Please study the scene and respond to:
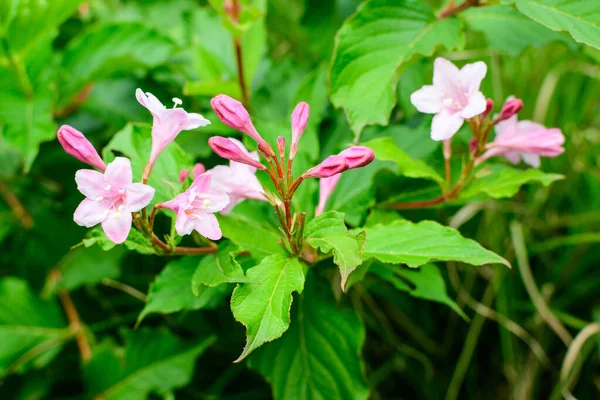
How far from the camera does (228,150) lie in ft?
2.35

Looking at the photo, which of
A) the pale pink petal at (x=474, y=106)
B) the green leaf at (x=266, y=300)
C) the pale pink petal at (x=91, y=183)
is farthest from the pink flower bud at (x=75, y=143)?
the pale pink petal at (x=474, y=106)

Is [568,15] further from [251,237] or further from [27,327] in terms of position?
[27,327]

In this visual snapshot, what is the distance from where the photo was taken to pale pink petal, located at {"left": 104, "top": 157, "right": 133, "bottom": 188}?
686 mm

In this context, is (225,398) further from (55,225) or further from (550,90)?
(550,90)

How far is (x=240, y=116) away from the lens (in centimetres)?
73

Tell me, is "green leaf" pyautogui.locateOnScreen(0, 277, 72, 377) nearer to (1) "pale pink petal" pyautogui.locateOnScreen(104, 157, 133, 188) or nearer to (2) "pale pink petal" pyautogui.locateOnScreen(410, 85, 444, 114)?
(1) "pale pink petal" pyautogui.locateOnScreen(104, 157, 133, 188)

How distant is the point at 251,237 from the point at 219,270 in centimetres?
9

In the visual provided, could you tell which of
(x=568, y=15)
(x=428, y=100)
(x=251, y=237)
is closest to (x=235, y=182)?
(x=251, y=237)

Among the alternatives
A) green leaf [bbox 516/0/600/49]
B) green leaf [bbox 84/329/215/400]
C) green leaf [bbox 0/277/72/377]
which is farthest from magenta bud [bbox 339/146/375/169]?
green leaf [bbox 0/277/72/377]

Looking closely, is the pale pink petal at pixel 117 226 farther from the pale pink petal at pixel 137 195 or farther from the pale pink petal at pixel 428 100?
the pale pink petal at pixel 428 100

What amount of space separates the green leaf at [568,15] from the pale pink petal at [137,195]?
616 millimetres

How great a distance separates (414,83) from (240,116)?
0.50m

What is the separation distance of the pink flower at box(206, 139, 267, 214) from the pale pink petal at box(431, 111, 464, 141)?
27 cm

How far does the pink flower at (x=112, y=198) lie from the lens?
67 centimetres
